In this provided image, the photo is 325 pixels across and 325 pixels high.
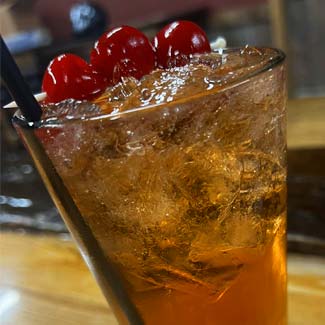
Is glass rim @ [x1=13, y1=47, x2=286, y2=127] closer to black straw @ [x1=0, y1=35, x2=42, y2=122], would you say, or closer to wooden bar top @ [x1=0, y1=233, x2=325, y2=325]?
black straw @ [x1=0, y1=35, x2=42, y2=122]

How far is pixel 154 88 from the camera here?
0.55m

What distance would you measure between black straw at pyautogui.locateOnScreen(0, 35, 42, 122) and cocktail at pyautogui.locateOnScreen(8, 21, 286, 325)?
0.01 meters

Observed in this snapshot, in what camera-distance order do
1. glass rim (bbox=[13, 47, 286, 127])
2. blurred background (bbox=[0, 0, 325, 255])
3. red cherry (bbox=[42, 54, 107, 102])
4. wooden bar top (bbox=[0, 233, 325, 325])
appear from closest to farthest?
glass rim (bbox=[13, 47, 286, 127]) → red cherry (bbox=[42, 54, 107, 102]) → wooden bar top (bbox=[0, 233, 325, 325]) → blurred background (bbox=[0, 0, 325, 255])

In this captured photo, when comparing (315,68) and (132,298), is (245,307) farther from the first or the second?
A: (315,68)

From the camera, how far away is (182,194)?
1.76 ft

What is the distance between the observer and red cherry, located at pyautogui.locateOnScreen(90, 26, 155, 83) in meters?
0.63

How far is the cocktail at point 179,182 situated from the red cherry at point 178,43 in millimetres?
37

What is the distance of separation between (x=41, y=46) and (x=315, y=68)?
1.87 metres

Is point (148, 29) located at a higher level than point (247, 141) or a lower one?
lower

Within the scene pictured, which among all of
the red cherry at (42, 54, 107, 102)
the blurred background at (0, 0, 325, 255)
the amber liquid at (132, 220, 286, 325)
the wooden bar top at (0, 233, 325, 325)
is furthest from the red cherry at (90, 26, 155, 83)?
the blurred background at (0, 0, 325, 255)

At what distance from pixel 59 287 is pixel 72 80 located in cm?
44

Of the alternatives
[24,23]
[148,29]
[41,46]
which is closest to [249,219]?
[148,29]

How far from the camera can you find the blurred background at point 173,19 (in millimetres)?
1412

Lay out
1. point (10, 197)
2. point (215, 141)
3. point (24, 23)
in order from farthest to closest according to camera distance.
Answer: point (24, 23) < point (10, 197) < point (215, 141)
